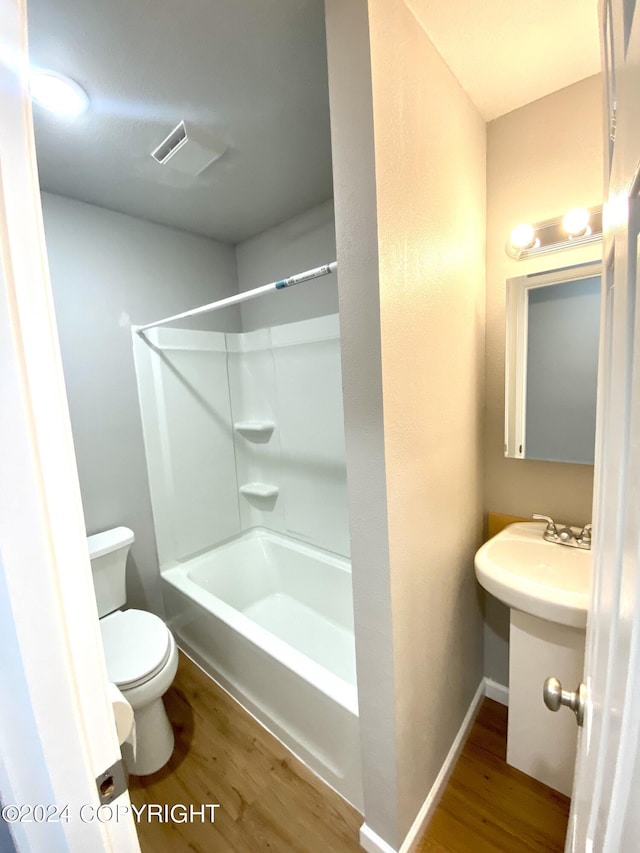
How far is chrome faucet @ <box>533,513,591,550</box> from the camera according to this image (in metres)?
1.31

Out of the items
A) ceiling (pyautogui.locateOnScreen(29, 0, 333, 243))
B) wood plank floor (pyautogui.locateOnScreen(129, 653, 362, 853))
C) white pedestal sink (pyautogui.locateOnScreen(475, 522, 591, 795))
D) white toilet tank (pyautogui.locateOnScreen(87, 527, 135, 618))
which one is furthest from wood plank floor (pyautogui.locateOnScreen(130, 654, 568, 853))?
ceiling (pyautogui.locateOnScreen(29, 0, 333, 243))

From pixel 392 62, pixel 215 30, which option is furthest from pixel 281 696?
pixel 215 30

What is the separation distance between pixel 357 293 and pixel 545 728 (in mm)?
1706

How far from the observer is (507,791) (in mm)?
1314

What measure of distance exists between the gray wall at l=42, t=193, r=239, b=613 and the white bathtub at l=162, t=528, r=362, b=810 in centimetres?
39

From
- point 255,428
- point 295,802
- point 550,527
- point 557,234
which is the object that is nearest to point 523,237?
point 557,234

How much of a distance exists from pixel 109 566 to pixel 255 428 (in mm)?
1160

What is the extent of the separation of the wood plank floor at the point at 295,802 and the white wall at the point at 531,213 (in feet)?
1.37

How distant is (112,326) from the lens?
6.44 ft

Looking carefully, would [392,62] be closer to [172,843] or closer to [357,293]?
[357,293]

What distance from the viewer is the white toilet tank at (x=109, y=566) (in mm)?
1777

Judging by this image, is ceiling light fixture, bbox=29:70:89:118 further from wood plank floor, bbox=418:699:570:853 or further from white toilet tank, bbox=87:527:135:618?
wood plank floor, bbox=418:699:570:853

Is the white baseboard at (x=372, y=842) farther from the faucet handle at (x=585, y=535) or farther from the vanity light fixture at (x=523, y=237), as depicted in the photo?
the vanity light fixture at (x=523, y=237)

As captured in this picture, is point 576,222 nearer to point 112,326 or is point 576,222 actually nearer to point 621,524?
point 621,524
